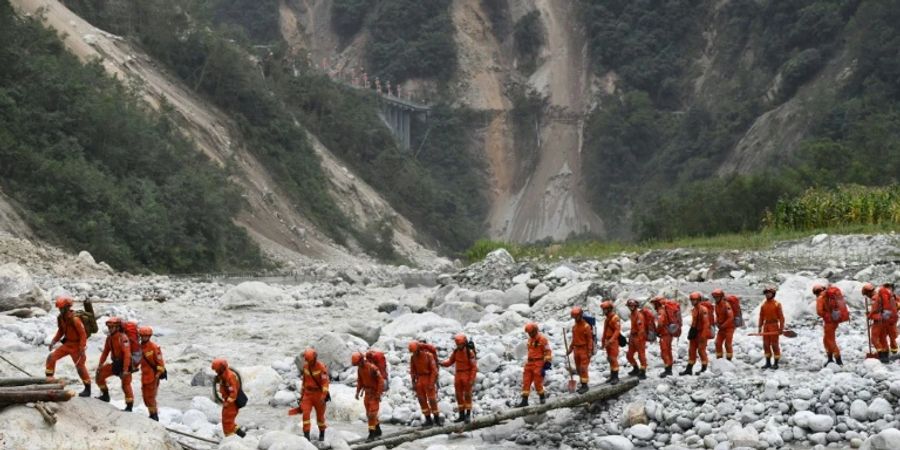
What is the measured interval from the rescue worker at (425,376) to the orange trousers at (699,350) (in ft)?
13.3

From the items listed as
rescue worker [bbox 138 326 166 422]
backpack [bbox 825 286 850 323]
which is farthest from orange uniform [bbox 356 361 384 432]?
backpack [bbox 825 286 850 323]

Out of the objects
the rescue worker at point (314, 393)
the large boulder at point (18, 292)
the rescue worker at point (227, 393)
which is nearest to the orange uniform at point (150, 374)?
the rescue worker at point (227, 393)

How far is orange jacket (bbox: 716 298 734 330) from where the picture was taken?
17.0 metres

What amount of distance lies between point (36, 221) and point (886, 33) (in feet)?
193

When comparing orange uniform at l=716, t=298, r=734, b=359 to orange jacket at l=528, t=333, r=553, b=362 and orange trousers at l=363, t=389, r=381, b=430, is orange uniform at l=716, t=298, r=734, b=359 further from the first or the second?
orange trousers at l=363, t=389, r=381, b=430

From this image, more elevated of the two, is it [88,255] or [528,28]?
[528,28]

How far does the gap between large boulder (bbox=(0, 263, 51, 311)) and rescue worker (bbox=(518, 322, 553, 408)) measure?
12.9 meters

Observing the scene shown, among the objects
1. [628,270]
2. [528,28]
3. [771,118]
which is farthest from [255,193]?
[528,28]

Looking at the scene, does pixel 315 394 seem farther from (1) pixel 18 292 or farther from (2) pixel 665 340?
(1) pixel 18 292

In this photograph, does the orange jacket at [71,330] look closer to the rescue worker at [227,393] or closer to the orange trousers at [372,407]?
the rescue worker at [227,393]

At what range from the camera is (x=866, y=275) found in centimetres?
2561

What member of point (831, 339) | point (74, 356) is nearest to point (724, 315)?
point (831, 339)

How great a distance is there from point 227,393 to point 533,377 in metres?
4.46

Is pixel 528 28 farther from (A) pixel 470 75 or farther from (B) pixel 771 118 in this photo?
(B) pixel 771 118
